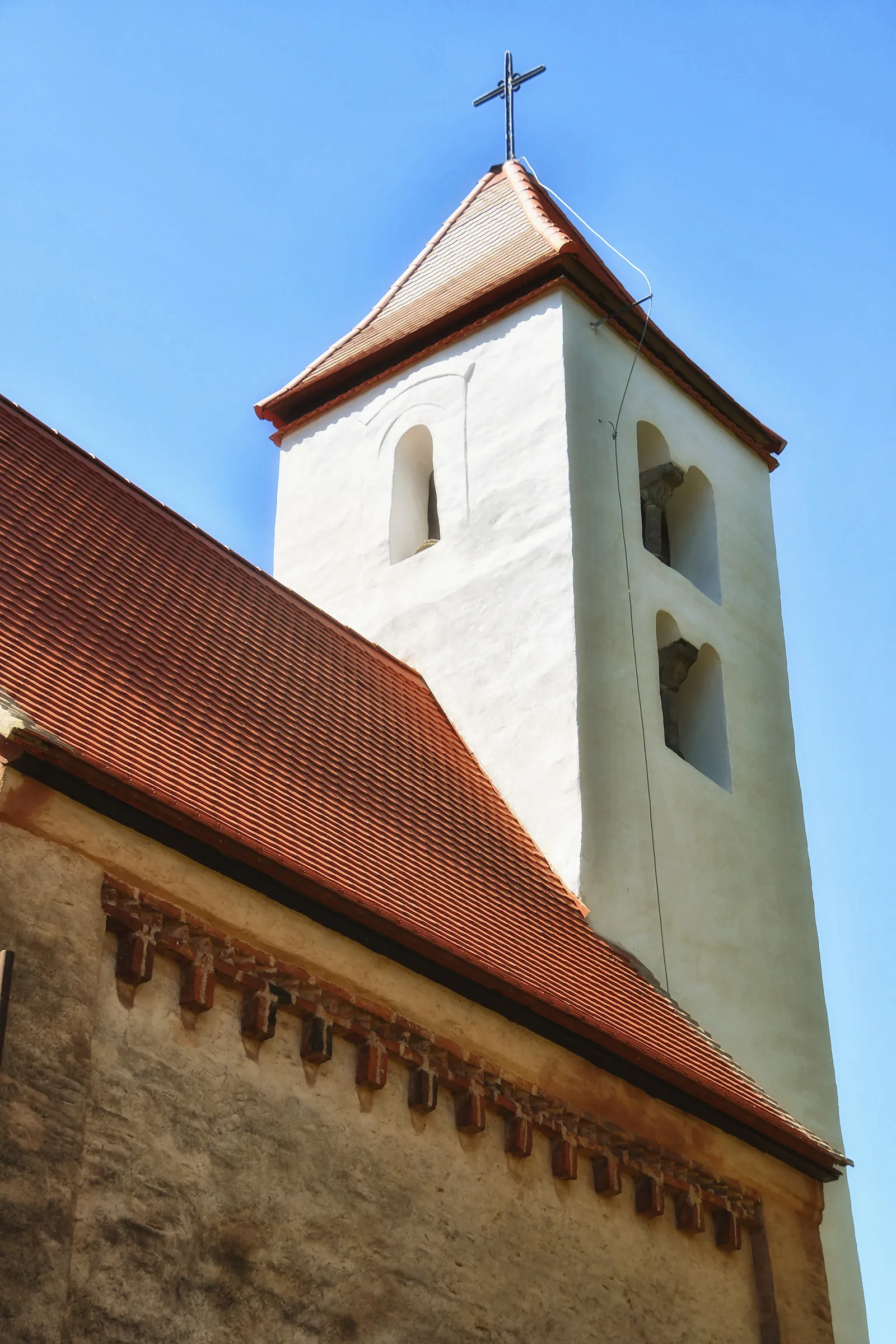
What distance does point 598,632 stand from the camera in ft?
48.5

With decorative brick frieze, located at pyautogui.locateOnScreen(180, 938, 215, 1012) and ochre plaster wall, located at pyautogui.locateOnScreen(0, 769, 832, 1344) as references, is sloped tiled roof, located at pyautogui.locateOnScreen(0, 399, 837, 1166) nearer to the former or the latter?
ochre plaster wall, located at pyautogui.locateOnScreen(0, 769, 832, 1344)

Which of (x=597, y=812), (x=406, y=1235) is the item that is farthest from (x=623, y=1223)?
(x=597, y=812)

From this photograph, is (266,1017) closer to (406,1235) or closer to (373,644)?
(406,1235)

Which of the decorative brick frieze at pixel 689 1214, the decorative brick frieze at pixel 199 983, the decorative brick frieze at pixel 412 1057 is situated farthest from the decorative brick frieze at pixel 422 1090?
the decorative brick frieze at pixel 689 1214

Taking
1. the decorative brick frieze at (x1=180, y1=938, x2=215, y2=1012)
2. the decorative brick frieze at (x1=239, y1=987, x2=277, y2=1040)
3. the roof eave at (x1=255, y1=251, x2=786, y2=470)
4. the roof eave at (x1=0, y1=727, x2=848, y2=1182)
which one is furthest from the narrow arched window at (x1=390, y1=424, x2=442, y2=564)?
the decorative brick frieze at (x1=180, y1=938, x2=215, y2=1012)

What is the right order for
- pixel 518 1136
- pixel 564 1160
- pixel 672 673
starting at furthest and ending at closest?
pixel 672 673
pixel 564 1160
pixel 518 1136

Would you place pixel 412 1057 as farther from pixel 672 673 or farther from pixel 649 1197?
pixel 672 673

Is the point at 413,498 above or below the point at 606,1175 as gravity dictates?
above

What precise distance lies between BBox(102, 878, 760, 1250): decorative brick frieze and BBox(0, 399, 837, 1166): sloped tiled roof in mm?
465

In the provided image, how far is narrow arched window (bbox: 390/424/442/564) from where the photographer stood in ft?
55.6

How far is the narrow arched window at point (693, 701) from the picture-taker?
1559 cm

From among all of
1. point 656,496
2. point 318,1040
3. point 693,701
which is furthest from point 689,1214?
point 656,496

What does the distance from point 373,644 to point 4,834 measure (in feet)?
24.2

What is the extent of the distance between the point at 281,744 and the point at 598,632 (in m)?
4.33
